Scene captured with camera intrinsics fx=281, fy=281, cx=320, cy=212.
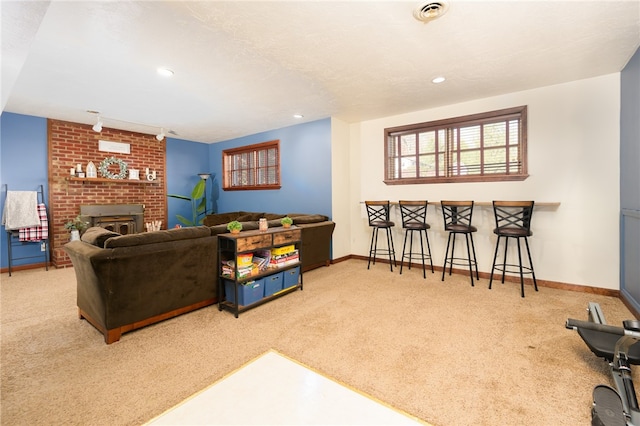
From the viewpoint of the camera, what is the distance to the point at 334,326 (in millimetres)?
2564

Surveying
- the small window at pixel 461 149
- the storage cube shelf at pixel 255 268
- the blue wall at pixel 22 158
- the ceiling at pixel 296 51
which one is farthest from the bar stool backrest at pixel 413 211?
the blue wall at pixel 22 158

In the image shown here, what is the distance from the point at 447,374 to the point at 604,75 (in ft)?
12.9

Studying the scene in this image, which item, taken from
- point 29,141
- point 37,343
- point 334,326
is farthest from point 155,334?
point 29,141

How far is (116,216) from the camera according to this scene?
572cm

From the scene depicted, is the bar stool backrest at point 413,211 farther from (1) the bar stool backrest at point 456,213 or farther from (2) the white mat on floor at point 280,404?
(2) the white mat on floor at point 280,404

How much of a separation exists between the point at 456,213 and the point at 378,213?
3.95 feet

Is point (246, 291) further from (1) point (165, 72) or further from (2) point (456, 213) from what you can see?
(2) point (456, 213)

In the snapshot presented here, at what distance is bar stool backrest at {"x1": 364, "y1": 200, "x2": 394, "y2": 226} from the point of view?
4.43 metres

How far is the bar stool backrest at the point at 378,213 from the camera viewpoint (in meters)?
A: 4.43

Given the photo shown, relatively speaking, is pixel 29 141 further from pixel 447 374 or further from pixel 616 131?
pixel 616 131

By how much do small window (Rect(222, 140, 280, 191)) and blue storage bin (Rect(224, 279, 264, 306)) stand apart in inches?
119

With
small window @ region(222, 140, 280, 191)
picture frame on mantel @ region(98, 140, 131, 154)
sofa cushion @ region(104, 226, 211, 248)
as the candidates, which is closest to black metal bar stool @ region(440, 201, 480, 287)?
sofa cushion @ region(104, 226, 211, 248)

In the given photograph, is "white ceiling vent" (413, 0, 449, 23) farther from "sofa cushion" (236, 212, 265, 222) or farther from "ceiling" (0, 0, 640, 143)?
"sofa cushion" (236, 212, 265, 222)

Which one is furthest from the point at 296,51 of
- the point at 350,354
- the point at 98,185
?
the point at 98,185
